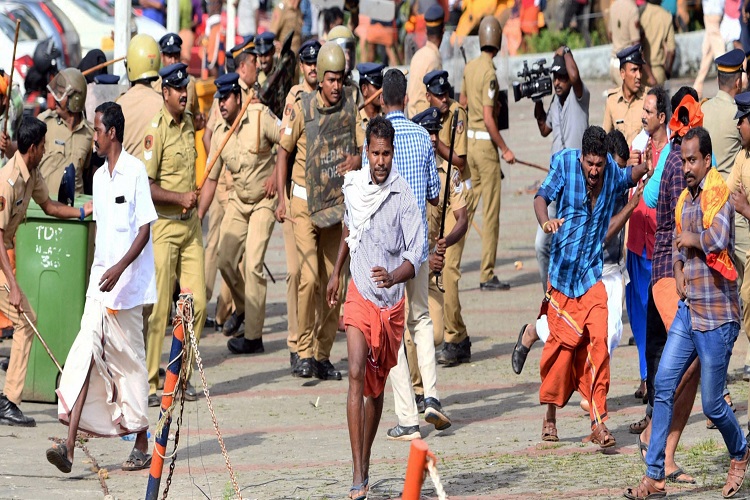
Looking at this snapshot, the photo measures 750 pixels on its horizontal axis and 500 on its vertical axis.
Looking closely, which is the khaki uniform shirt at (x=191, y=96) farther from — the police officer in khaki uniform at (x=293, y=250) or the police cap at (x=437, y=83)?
the police cap at (x=437, y=83)

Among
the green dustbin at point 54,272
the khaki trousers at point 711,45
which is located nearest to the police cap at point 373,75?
the green dustbin at point 54,272

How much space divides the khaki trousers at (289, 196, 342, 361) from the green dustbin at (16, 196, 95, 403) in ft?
5.49

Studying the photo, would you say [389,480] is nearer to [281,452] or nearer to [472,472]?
[472,472]

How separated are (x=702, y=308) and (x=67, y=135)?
572cm

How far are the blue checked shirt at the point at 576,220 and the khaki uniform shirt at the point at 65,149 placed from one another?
4151 millimetres

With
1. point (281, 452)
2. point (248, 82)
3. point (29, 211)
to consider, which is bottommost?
point (281, 452)

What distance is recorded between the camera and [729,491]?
7633 mm

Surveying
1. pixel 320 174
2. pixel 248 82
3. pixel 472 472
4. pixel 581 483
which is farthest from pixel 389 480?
pixel 248 82

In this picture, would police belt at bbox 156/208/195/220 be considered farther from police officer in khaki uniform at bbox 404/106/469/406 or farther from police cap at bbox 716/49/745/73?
police cap at bbox 716/49/745/73

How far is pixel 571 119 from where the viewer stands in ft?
39.9

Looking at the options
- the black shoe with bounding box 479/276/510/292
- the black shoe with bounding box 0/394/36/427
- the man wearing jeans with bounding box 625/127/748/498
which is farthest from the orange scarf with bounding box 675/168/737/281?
the black shoe with bounding box 479/276/510/292

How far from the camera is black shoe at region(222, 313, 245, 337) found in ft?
41.5

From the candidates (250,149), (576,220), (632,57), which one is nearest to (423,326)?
(576,220)

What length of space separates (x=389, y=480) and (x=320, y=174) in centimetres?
337
